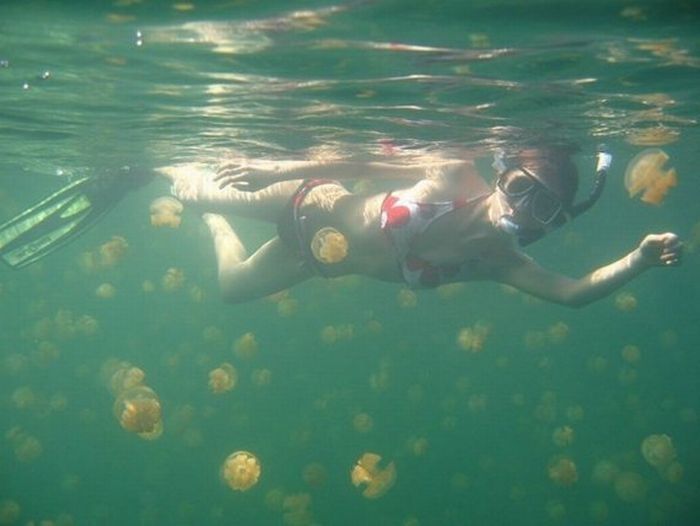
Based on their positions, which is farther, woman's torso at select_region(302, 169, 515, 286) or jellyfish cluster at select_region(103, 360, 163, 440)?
jellyfish cluster at select_region(103, 360, 163, 440)

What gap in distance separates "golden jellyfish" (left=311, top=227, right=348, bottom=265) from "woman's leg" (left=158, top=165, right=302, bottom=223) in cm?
98

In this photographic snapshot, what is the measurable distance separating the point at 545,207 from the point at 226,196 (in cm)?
538

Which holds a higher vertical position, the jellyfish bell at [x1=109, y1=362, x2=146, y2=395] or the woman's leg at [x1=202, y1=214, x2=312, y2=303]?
the woman's leg at [x1=202, y1=214, x2=312, y2=303]

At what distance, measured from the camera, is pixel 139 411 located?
9.56 metres

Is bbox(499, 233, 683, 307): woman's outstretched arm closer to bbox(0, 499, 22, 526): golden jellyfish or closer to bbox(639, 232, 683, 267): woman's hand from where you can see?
bbox(639, 232, 683, 267): woman's hand

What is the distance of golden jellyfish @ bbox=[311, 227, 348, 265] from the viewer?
29.7 feet

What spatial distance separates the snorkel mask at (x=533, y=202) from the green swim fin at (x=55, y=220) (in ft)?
26.4

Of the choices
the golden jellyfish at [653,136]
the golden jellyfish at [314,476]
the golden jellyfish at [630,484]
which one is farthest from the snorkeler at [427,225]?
the golden jellyfish at [630,484]

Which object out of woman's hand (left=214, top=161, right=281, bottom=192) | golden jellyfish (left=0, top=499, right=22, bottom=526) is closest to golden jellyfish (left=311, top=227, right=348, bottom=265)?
woman's hand (left=214, top=161, right=281, bottom=192)

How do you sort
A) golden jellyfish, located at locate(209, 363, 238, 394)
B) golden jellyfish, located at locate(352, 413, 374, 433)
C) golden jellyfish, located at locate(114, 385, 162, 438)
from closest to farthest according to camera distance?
golden jellyfish, located at locate(114, 385, 162, 438), golden jellyfish, located at locate(209, 363, 238, 394), golden jellyfish, located at locate(352, 413, 374, 433)

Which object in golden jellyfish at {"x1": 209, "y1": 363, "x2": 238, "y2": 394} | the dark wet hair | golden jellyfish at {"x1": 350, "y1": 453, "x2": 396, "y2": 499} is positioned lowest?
golden jellyfish at {"x1": 350, "y1": 453, "x2": 396, "y2": 499}

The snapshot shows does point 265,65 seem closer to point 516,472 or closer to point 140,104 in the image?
point 140,104

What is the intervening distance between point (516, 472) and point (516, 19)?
81.1 ft

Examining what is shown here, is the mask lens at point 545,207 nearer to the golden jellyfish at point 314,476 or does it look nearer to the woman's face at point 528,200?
the woman's face at point 528,200
